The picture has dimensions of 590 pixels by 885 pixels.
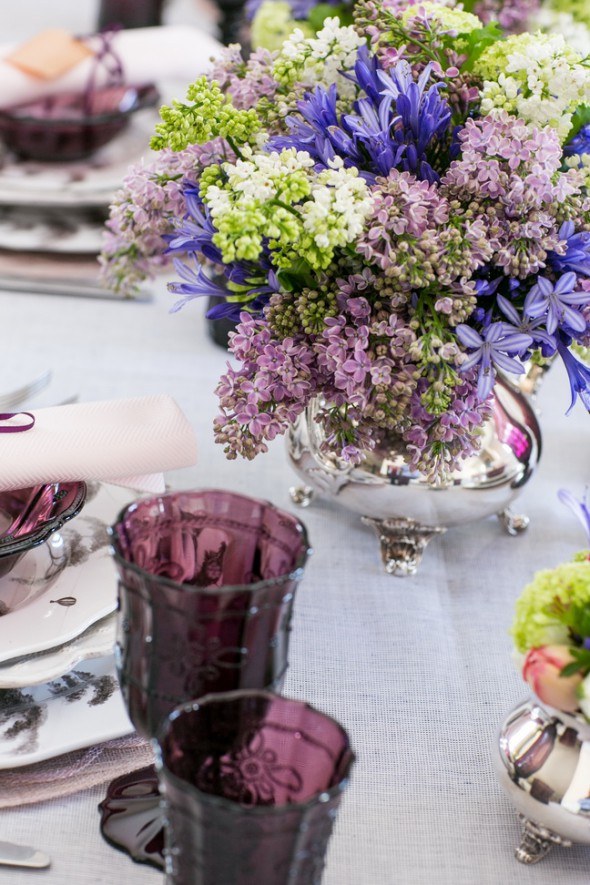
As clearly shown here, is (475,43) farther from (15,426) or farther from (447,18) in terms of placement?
(15,426)

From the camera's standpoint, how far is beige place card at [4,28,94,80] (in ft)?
4.18

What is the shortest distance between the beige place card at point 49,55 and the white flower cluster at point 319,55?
0.68 metres

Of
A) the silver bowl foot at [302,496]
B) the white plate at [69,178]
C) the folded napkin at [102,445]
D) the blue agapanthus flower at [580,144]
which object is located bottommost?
the silver bowl foot at [302,496]

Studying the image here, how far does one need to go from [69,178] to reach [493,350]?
0.79 m

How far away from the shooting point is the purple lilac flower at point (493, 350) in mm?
627

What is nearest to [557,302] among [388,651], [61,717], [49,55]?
[388,651]

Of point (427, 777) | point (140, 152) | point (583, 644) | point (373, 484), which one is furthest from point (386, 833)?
point (140, 152)

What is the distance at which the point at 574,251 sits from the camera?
24.7 inches

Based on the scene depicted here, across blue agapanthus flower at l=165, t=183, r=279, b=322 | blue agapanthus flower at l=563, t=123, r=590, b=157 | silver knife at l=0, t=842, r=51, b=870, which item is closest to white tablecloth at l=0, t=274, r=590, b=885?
silver knife at l=0, t=842, r=51, b=870

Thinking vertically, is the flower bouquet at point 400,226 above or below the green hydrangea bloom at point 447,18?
below

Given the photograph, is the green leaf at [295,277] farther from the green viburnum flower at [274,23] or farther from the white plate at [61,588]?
the green viburnum flower at [274,23]

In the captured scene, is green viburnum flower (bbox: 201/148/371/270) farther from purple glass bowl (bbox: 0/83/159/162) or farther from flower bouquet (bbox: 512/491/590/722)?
purple glass bowl (bbox: 0/83/159/162)

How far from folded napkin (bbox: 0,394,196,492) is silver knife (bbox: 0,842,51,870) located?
8.8 inches

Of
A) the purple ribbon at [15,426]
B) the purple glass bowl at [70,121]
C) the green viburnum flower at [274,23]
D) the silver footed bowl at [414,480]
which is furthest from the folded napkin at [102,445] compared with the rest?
the green viburnum flower at [274,23]
